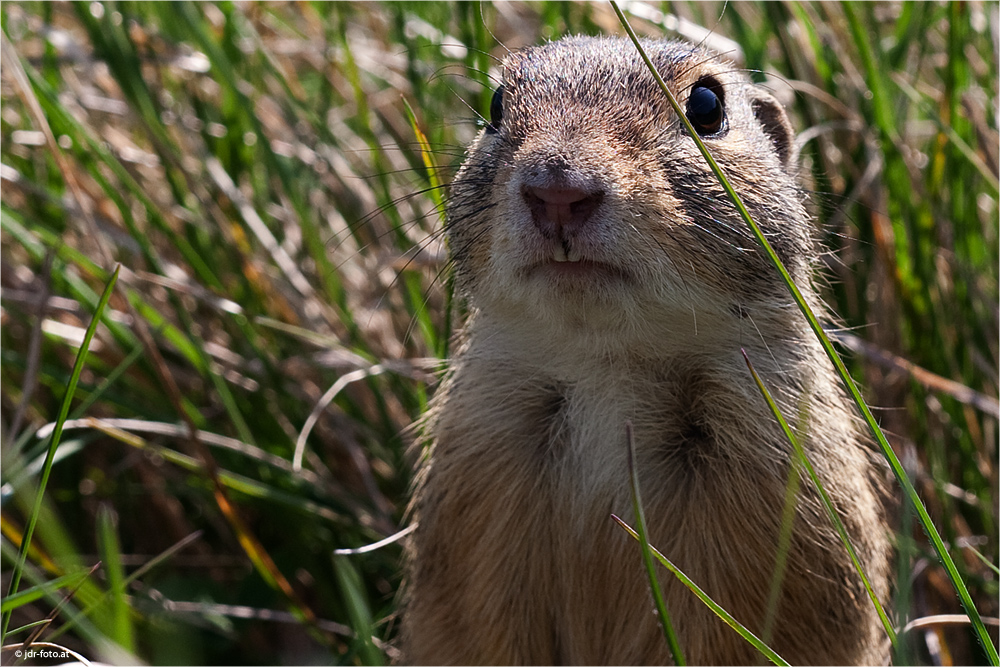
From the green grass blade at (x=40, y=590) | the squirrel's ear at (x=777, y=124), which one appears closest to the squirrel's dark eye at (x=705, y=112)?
the squirrel's ear at (x=777, y=124)

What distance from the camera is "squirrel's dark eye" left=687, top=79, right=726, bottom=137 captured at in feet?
9.66

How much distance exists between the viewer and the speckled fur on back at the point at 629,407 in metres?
2.49

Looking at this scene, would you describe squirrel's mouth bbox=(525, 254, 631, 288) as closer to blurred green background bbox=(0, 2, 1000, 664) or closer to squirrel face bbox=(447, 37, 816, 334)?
squirrel face bbox=(447, 37, 816, 334)

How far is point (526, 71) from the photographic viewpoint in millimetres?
2994

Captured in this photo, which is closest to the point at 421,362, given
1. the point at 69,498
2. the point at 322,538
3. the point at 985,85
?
the point at 322,538

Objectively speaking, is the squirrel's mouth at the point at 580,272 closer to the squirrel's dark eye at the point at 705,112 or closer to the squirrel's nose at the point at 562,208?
the squirrel's nose at the point at 562,208

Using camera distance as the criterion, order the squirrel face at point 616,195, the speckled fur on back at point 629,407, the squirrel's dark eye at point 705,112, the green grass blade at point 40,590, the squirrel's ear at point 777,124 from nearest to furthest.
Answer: the green grass blade at point 40,590 → the squirrel face at point 616,195 → the speckled fur on back at point 629,407 → the squirrel's dark eye at point 705,112 → the squirrel's ear at point 777,124

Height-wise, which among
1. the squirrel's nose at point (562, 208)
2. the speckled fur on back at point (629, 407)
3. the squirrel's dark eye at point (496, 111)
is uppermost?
the squirrel's dark eye at point (496, 111)

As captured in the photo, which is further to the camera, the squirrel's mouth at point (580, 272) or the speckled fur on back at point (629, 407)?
the speckled fur on back at point (629, 407)

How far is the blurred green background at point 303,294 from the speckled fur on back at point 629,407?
2.18 feet

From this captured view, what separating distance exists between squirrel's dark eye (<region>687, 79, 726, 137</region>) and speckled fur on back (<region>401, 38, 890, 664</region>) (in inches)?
1.1

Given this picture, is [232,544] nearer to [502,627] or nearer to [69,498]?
[69,498]

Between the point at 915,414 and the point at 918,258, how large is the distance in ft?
2.12

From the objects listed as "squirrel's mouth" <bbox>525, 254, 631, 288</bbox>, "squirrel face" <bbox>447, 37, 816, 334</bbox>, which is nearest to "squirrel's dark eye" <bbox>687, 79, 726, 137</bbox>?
"squirrel face" <bbox>447, 37, 816, 334</bbox>
